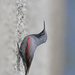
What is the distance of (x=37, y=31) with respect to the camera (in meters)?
2.41

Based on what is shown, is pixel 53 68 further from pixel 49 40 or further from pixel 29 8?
pixel 29 8

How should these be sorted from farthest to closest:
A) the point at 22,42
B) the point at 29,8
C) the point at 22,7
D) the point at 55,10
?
the point at 55,10, the point at 29,8, the point at 22,7, the point at 22,42

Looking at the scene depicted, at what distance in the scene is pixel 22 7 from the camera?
1.90 meters

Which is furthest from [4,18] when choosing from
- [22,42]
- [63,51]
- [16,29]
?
[63,51]

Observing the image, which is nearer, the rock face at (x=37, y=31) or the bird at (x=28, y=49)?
the bird at (x=28, y=49)

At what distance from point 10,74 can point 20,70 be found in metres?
0.20

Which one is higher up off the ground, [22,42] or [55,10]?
[55,10]

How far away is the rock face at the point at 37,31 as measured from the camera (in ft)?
6.46

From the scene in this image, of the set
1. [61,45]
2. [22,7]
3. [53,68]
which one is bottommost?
[53,68]

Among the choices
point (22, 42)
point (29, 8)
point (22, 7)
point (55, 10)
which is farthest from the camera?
point (55, 10)

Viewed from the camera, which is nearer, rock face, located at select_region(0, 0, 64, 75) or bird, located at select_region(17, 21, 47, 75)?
bird, located at select_region(17, 21, 47, 75)

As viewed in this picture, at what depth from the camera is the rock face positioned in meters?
1.97

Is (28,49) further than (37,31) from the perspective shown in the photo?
No

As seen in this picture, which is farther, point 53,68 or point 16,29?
point 53,68
